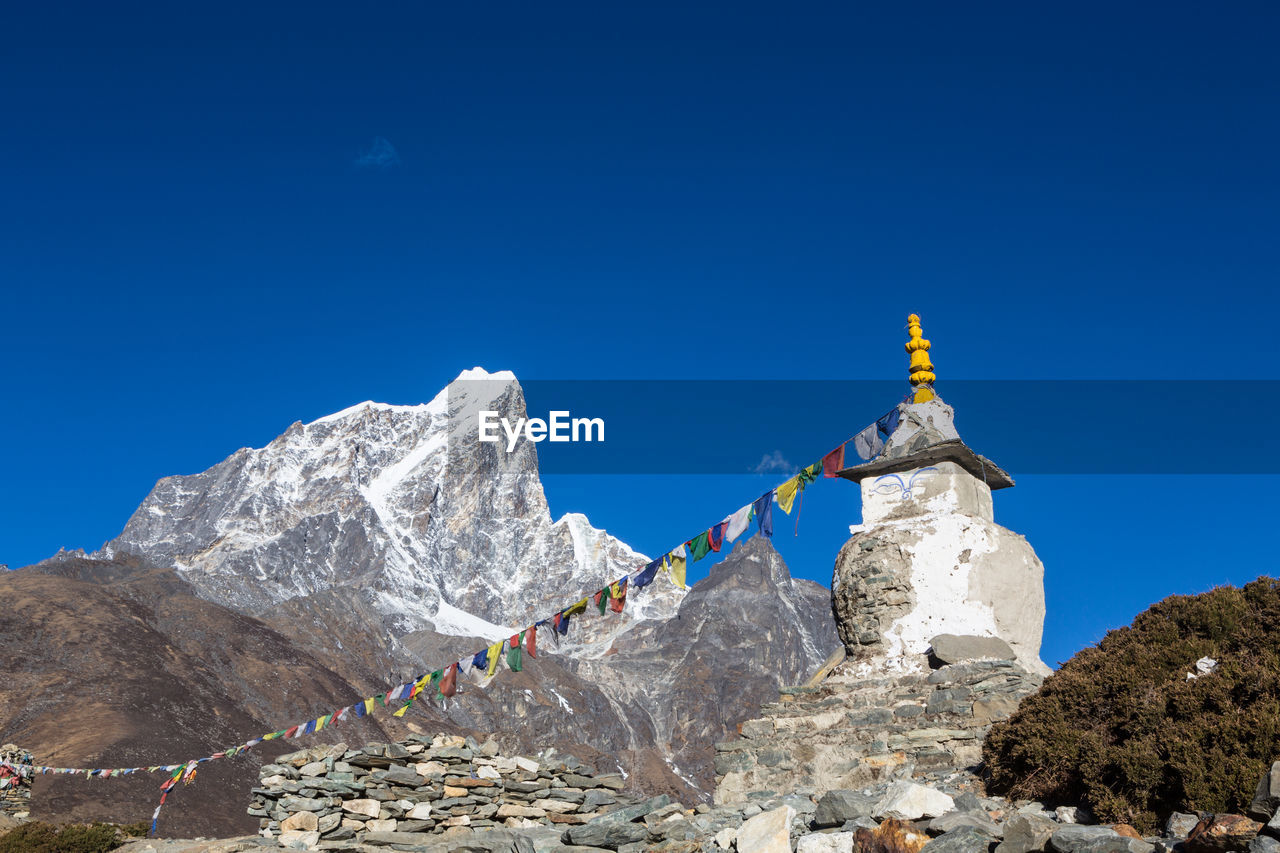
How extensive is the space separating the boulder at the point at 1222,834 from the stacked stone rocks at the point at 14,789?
20.0 meters

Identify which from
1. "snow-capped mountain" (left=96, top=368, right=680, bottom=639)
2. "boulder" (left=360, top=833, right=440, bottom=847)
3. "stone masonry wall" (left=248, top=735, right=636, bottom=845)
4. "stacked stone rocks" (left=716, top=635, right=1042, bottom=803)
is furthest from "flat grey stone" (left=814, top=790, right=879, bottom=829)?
"snow-capped mountain" (left=96, top=368, right=680, bottom=639)

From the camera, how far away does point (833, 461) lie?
14.3 m

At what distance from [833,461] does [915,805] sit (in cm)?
779

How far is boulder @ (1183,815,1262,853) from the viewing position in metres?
5.13

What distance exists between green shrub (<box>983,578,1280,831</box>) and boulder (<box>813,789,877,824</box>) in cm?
161

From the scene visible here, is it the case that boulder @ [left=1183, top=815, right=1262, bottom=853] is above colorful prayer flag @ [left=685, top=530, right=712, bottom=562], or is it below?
below

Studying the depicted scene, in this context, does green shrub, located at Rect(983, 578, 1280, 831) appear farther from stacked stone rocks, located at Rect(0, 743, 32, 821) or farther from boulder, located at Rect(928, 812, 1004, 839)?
stacked stone rocks, located at Rect(0, 743, 32, 821)

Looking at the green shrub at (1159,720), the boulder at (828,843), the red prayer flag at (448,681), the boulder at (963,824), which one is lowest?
the boulder at (828,843)

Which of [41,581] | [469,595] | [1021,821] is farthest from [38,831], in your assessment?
[469,595]

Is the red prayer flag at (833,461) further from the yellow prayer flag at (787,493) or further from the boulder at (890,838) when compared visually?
the boulder at (890,838)

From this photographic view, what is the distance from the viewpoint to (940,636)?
12.8 metres

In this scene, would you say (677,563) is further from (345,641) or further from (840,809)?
(345,641)

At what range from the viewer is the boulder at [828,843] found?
21.7ft

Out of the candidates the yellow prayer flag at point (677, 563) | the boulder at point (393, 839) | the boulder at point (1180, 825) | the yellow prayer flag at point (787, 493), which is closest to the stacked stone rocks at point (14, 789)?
the boulder at point (393, 839)
